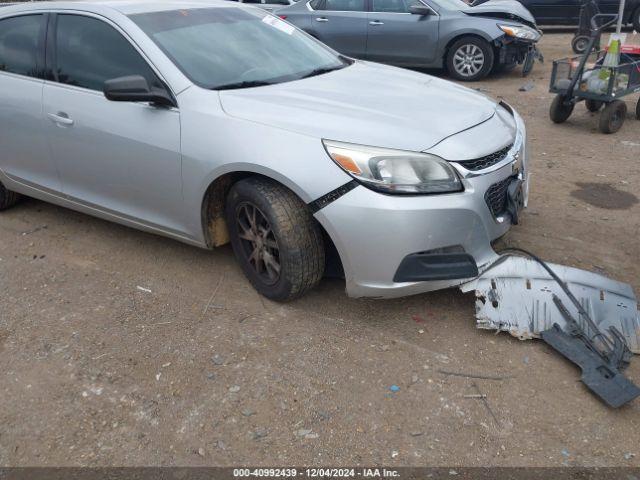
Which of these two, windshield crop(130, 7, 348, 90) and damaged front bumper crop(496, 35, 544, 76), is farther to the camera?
damaged front bumper crop(496, 35, 544, 76)

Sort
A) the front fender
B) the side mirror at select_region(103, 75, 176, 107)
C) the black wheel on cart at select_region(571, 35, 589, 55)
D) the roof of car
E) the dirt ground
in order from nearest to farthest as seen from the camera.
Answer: the dirt ground → the front fender → the side mirror at select_region(103, 75, 176, 107) → the roof of car → the black wheel on cart at select_region(571, 35, 589, 55)

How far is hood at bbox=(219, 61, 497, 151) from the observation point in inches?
116

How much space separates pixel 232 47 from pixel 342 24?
6879 millimetres

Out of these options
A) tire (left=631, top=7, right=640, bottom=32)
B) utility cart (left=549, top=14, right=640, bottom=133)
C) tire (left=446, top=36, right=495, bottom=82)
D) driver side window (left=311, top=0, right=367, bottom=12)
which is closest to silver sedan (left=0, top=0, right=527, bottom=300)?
utility cart (left=549, top=14, right=640, bottom=133)

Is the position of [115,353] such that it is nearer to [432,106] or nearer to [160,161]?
[160,161]

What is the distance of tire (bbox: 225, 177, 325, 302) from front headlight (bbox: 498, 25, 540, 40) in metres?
7.41

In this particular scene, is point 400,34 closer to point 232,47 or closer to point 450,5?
point 450,5

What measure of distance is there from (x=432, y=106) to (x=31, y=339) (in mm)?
2523

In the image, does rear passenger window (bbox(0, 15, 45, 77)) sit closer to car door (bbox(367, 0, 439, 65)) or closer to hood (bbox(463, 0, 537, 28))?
car door (bbox(367, 0, 439, 65))

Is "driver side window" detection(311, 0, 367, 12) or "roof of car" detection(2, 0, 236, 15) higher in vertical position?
"roof of car" detection(2, 0, 236, 15)

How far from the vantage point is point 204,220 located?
3.44 m

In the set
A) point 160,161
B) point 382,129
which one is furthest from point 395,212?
point 160,161

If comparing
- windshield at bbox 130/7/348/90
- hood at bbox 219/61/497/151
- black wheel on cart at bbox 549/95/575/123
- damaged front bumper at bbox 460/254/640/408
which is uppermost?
windshield at bbox 130/7/348/90

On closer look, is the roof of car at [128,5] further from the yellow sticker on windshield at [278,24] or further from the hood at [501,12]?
the hood at [501,12]
